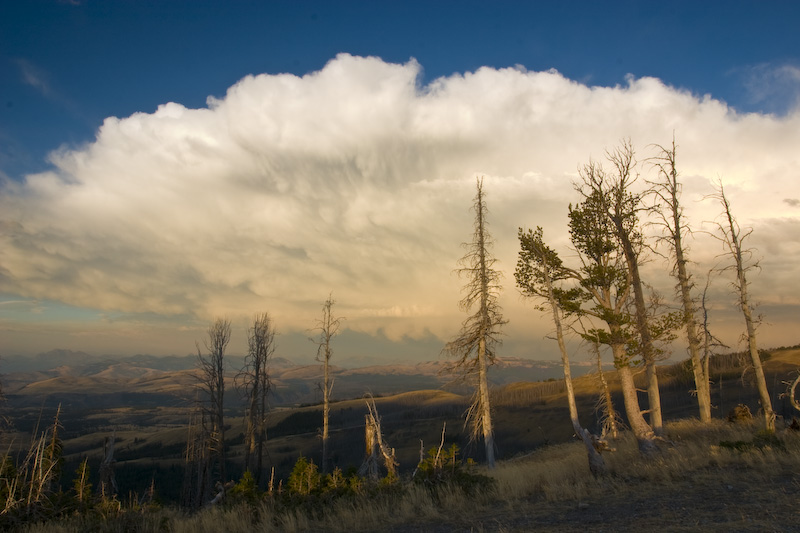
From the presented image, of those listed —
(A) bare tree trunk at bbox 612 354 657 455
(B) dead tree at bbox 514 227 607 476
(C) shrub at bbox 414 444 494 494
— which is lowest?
(C) shrub at bbox 414 444 494 494

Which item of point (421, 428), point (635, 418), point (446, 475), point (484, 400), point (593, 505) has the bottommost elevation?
point (421, 428)

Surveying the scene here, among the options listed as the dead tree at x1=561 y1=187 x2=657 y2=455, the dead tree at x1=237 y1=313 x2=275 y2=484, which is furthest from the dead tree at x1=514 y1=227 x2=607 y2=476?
the dead tree at x1=237 y1=313 x2=275 y2=484

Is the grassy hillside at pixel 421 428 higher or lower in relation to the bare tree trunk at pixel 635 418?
lower

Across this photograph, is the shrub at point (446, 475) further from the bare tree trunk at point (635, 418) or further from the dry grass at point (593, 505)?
the bare tree trunk at point (635, 418)

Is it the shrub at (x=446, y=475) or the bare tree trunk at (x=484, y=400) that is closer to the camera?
the shrub at (x=446, y=475)

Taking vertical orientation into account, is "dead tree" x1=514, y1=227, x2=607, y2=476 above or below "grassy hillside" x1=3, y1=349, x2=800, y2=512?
above

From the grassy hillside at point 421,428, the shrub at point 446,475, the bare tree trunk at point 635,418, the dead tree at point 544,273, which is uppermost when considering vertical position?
the dead tree at point 544,273

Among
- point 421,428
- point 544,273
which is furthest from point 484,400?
point 421,428

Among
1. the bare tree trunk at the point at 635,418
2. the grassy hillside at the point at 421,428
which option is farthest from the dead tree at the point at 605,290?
the grassy hillside at the point at 421,428

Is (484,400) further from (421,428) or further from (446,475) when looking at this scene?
(421,428)

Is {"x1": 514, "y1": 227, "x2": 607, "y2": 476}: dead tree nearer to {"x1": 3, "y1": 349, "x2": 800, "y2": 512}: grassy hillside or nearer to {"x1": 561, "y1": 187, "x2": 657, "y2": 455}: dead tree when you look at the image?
{"x1": 561, "y1": 187, "x2": 657, "y2": 455}: dead tree

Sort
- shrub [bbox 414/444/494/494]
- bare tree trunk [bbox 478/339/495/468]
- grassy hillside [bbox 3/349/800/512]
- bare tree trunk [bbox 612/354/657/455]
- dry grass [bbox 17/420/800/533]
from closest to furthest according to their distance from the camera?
dry grass [bbox 17/420/800/533]
shrub [bbox 414/444/494/494]
bare tree trunk [bbox 612/354/657/455]
bare tree trunk [bbox 478/339/495/468]
grassy hillside [bbox 3/349/800/512]

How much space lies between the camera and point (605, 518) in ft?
28.3

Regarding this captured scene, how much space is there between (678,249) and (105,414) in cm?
20970
